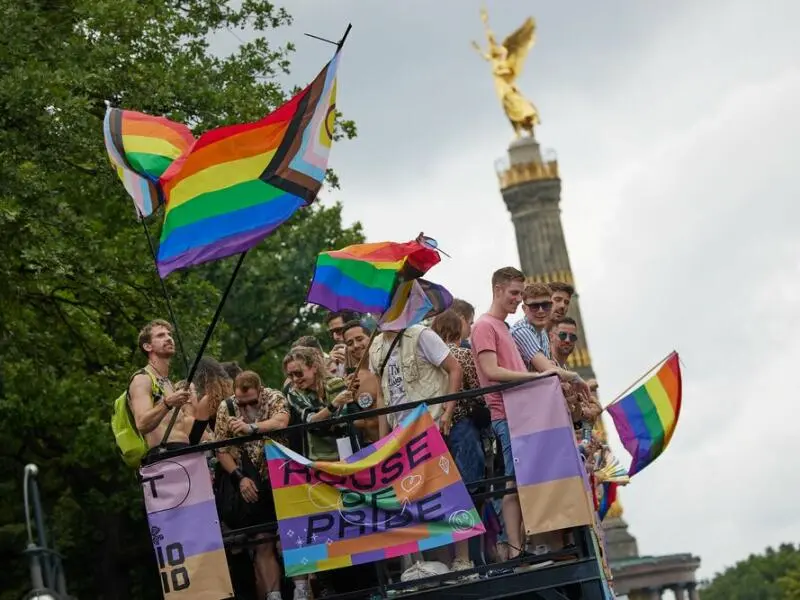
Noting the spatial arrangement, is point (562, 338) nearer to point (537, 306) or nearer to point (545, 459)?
point (537, 306)

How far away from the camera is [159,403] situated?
1211 centimetres

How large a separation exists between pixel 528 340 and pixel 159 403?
2.41m

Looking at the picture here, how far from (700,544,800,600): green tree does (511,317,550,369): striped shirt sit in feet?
395

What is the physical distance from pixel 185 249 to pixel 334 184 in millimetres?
15537

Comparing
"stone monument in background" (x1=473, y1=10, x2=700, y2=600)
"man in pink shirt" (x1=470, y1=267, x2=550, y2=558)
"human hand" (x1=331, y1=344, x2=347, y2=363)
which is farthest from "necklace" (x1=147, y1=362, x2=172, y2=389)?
"stone monument in background" (x1=473, y1=10, x2=700, y2=600)

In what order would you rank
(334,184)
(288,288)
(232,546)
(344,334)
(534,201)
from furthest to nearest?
(534,201) → (288,288) → (334,184) → (344,334) → (232,546)

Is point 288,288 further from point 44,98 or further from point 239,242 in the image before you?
point 239,242

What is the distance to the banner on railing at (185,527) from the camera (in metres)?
12.2

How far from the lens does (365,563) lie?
12.2 metres

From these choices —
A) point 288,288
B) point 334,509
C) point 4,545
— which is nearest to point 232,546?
point 334,509

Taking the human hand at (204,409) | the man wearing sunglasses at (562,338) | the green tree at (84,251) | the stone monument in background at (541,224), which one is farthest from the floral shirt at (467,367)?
the stone monument in background at (541,224)

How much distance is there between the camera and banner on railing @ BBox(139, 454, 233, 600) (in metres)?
12.2

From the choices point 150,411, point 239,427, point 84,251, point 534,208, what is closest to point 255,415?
point 239,427

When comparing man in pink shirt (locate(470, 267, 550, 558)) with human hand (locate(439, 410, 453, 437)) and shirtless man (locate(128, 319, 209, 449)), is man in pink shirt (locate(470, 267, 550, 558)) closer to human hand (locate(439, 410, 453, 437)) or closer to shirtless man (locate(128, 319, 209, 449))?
human hand (locate(439, 410, 453, 437))
